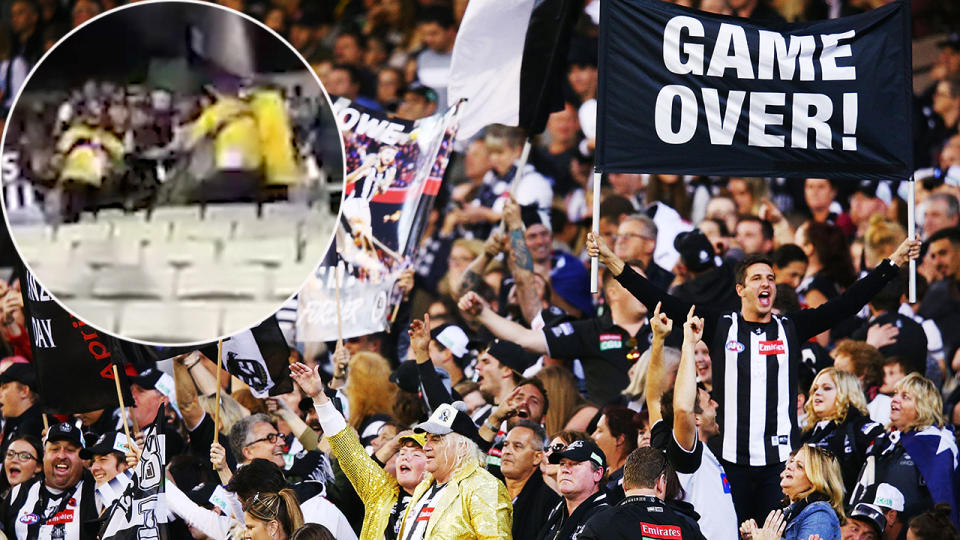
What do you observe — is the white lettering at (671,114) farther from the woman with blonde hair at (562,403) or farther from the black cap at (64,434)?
the black cap at (64,434)

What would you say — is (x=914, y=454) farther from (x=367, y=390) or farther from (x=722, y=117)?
(x=367, y=390)

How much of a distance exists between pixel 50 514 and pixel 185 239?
16.2 feet

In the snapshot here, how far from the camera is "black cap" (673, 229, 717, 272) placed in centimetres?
911

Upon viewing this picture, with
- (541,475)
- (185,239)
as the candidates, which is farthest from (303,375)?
(185,239)

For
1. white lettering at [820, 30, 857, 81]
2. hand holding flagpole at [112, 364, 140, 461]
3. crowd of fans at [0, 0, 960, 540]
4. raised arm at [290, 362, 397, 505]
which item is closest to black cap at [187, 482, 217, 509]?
crowd of fans at [0, 0, 960, 540]

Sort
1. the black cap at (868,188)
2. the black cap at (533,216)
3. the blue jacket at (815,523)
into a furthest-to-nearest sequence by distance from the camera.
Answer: the black cap at (533,216)
the black cap at (868,188)
the blue jacket at (815,523)

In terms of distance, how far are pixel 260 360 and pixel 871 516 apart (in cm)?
360

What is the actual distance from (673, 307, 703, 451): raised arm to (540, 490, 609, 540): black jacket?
0.49 meters

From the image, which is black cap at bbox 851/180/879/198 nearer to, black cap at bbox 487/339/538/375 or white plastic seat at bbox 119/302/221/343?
black cap at bbox 487/339/538/375

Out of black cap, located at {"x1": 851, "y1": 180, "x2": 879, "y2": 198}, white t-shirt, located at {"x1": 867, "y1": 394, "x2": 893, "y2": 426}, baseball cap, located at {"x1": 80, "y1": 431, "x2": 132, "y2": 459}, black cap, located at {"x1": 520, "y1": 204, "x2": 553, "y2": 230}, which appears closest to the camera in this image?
white t-shirt, located at {"x1": 867, "y1": 394, "x2": 893, "y2": 426}

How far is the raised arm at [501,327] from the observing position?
29.5 ft

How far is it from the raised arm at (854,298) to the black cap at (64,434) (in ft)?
14.8

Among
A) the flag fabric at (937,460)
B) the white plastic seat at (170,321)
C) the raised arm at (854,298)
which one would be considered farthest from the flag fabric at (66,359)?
the flag fabric at (937,460)

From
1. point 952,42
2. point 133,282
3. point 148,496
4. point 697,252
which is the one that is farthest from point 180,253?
point 952,42
